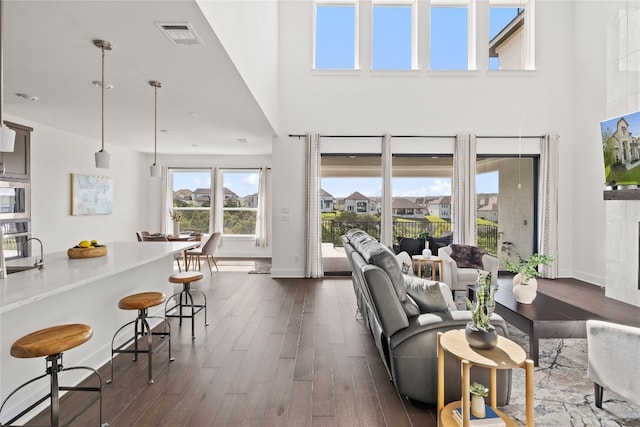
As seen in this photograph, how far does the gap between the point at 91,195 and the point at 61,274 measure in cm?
504

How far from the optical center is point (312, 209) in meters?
6.17

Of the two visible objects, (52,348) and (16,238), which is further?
(16,238)

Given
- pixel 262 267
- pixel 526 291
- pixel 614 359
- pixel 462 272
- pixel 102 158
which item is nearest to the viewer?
pixel 614 359

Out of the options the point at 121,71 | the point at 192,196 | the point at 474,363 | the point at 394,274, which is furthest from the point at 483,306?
the point at 192,196

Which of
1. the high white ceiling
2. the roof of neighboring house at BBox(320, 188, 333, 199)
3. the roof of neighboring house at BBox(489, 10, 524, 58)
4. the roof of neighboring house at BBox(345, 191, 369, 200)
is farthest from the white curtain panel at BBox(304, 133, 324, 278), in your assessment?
the roof of neighboring house at BBox(489, 10, 524, 58)

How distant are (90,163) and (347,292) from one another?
5.62 m

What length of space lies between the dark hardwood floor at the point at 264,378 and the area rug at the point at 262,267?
2252mm

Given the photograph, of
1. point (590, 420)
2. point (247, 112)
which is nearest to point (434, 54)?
point (247, 112)

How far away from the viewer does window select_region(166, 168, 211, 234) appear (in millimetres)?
8406

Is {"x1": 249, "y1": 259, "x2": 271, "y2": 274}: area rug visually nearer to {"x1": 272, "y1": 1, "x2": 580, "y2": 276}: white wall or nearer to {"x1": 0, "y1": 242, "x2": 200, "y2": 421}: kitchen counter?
{"x1": 272, "y1": 1, "x2": 580, "y2": 276}: white wall

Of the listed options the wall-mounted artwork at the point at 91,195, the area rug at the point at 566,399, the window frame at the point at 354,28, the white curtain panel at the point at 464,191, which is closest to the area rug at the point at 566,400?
the area rug at the point at 566,399

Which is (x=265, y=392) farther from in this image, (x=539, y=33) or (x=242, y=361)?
(x=539, y=33)

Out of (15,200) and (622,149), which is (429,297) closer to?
(622,149)

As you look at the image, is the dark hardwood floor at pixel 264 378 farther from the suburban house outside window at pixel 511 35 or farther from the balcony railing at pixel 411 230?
the suburban house outside window at pixel 511 35
